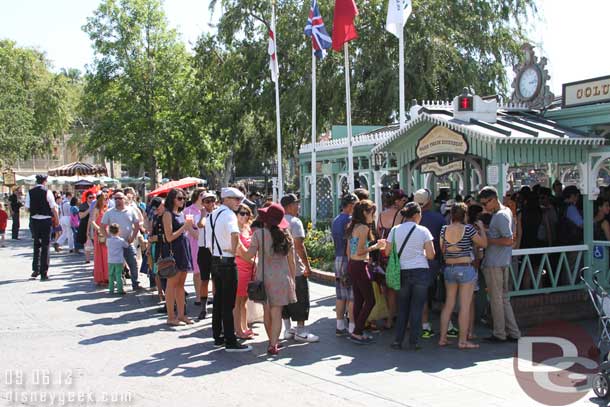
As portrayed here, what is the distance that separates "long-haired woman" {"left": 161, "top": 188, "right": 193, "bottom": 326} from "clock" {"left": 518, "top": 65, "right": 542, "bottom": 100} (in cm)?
577

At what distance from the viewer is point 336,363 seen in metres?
6.74

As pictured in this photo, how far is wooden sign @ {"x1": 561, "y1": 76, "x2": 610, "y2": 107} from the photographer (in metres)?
8.70

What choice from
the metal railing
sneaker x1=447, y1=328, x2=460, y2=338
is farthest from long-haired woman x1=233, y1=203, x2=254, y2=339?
the metal railing

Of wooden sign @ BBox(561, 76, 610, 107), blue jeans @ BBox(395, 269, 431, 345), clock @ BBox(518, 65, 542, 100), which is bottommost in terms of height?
blue jeans @ BBox(395, 269, 431, 345)

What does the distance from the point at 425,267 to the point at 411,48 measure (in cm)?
1729

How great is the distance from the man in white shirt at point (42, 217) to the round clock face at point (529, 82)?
8.95 meters

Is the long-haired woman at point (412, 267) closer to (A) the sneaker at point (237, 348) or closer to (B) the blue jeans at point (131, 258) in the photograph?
(A) the sneaker at point (237, 348)

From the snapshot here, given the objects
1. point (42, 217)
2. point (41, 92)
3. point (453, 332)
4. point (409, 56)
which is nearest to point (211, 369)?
point (453, 332)

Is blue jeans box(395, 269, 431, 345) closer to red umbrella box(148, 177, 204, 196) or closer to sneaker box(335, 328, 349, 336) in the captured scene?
sneaker box(335, 328, 349, 336)

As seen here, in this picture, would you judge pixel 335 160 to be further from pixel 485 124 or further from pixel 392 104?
pixel 485 124

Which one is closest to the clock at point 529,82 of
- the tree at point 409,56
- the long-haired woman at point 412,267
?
the long-haired woman at point 412,267

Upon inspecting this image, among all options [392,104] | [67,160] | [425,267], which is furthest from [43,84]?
[425,267]

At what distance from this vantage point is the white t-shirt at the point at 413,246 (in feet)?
23.5

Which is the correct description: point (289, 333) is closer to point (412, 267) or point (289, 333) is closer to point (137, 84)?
point (412, 267)
